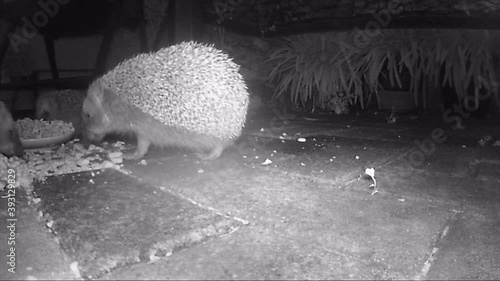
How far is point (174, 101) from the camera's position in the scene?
9.15 ft

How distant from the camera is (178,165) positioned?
107 inches

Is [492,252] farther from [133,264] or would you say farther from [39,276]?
[39,276]

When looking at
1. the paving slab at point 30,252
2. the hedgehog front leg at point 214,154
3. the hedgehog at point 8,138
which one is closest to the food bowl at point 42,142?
the hedgehog at point 8,138

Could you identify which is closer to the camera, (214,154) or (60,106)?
(214,154)

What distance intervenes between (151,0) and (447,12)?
329 centimetres

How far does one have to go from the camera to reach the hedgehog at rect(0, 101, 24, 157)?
2814 mm

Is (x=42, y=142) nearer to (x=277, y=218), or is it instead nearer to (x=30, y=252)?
(x=30, y=252)

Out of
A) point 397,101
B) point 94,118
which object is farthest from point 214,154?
point 397,101

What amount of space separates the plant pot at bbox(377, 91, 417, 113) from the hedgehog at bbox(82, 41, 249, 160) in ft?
7.90

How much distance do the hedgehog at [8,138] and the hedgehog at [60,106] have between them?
1.08m

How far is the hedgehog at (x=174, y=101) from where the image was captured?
278 cm

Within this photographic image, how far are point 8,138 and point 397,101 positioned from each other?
371cm

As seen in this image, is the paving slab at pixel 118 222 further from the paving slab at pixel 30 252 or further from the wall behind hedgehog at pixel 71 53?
the wall behind hedgehog at pixel 71 53

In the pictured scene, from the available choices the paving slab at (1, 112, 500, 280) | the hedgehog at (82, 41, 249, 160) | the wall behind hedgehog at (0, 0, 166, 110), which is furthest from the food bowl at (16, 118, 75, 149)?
the paving slab at (1, 112, 500, 280)
